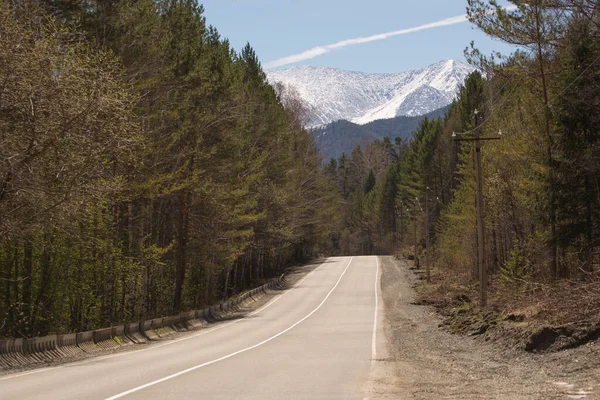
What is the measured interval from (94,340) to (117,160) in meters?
6.19

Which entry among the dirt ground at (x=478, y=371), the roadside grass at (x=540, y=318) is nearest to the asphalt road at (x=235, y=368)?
the dirt ground at (x=478, y=371)

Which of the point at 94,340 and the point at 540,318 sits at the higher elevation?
the point at 540,318

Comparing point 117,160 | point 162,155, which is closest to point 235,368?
point 117,160

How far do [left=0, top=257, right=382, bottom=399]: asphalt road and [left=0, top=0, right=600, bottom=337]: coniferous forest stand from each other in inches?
140

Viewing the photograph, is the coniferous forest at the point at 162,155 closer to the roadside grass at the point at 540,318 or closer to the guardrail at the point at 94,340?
the roadside grass at the point at 540,318

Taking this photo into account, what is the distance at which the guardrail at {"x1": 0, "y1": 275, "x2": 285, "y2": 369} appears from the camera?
16.5 metres

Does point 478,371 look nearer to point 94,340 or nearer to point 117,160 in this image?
point 117,160

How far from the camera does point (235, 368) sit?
14.6 meters

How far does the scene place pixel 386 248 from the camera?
12481 cm

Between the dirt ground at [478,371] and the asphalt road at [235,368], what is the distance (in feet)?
2.50

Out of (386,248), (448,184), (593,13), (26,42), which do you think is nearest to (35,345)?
(26,42)

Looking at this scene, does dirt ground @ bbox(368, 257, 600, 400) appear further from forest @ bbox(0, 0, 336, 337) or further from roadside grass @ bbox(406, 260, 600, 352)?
forest @ bbox(0, 0, 336, 337)

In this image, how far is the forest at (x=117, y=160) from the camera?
1406 centimetres

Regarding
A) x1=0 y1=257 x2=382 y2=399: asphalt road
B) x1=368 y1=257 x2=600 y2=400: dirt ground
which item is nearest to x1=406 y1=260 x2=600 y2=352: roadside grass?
x1=368 y1=257 x2=600 y2=400: dirt ground
